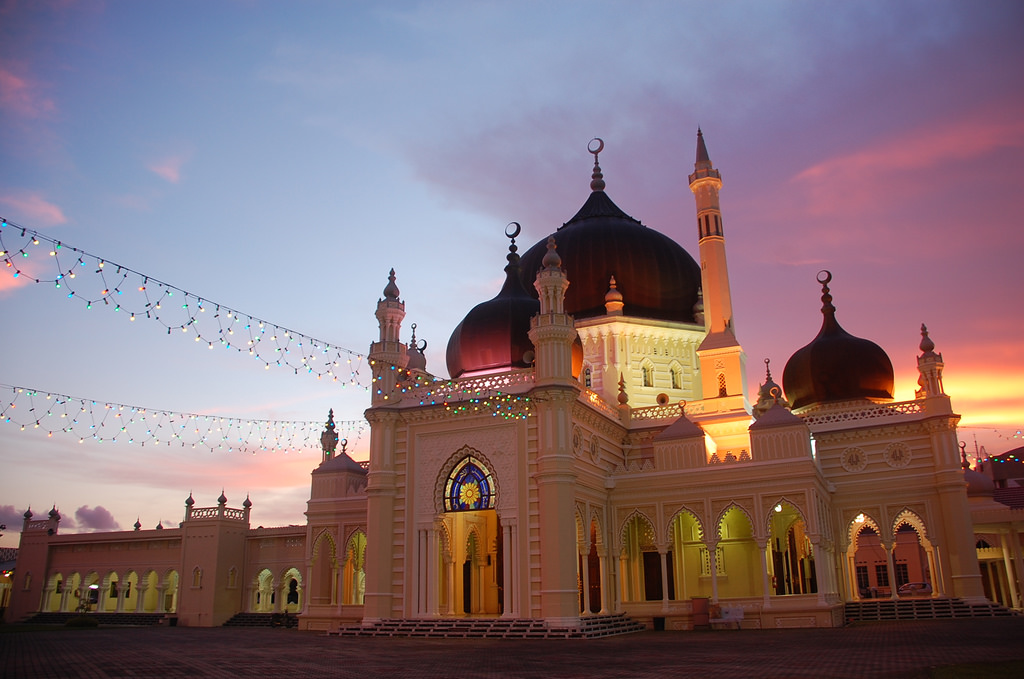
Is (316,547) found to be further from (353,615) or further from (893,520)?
(893,520)

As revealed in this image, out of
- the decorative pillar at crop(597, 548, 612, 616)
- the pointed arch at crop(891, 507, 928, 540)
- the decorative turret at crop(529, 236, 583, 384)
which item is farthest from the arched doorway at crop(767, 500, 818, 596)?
the decorative turret at crop(529, 236, 583, 384)

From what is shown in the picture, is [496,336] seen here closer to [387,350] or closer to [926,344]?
[387,350]

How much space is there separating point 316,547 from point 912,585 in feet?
112

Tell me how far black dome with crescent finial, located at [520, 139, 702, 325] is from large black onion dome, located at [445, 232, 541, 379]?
14.5 ft

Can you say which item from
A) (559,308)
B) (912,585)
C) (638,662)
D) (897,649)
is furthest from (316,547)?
(912,585)

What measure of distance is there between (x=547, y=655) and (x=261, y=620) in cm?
2327

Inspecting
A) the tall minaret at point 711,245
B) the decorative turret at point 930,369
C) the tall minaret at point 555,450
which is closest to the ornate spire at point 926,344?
the decorative turret at point 930,369

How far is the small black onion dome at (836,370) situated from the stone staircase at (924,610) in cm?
902

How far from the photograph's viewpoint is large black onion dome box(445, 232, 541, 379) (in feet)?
96.4

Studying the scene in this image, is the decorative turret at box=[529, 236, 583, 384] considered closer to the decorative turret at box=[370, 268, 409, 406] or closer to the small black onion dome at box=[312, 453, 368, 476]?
the decorative turret at box=[370, 268, 409, 406]

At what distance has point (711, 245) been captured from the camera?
34.8 m

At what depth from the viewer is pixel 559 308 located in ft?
86.1

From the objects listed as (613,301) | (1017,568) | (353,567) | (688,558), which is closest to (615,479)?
(688,558)

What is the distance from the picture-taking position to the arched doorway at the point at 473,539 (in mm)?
26125
